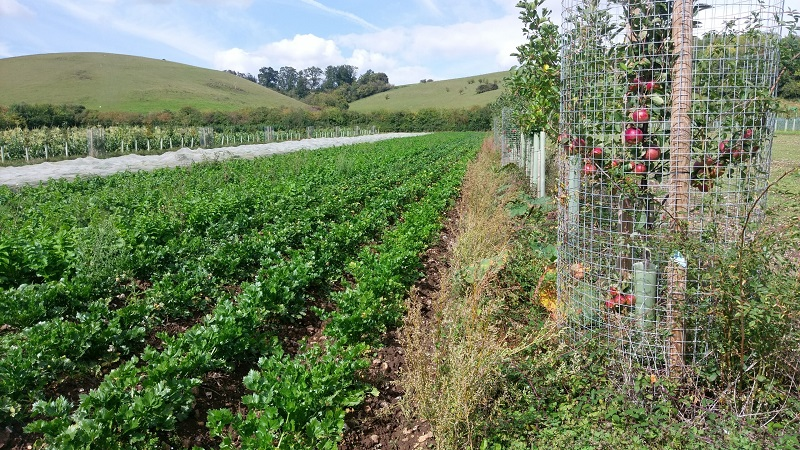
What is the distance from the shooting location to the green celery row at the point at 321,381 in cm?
334

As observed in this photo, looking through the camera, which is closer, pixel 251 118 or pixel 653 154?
pixel 653 154

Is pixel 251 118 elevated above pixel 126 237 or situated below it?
above

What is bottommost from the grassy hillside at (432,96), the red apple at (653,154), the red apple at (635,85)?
the red apple at (653,154)

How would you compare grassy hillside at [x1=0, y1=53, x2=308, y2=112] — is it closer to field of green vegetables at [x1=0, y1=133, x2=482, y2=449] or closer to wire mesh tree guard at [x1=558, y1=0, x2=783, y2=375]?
field of green vegetables at [x1=0, y1=133, x2=482, y2=449]

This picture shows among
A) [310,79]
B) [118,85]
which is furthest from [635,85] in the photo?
[310,79]

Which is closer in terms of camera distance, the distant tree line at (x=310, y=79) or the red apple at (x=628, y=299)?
the red apple at (x=628, y=299)

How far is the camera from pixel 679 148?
12.0 feet

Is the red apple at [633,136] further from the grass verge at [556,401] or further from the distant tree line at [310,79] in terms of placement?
the distant tree line at [310,79]

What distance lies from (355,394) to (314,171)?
1337 centimetres

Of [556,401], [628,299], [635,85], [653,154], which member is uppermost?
[635,85]

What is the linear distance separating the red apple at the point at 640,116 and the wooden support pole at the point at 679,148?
0.17 meters

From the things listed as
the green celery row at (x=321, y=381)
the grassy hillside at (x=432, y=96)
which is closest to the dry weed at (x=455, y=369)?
the green celery row at (x=321, y=381)

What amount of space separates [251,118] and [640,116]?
63.5 m

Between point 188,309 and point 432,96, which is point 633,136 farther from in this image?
point 432,96
